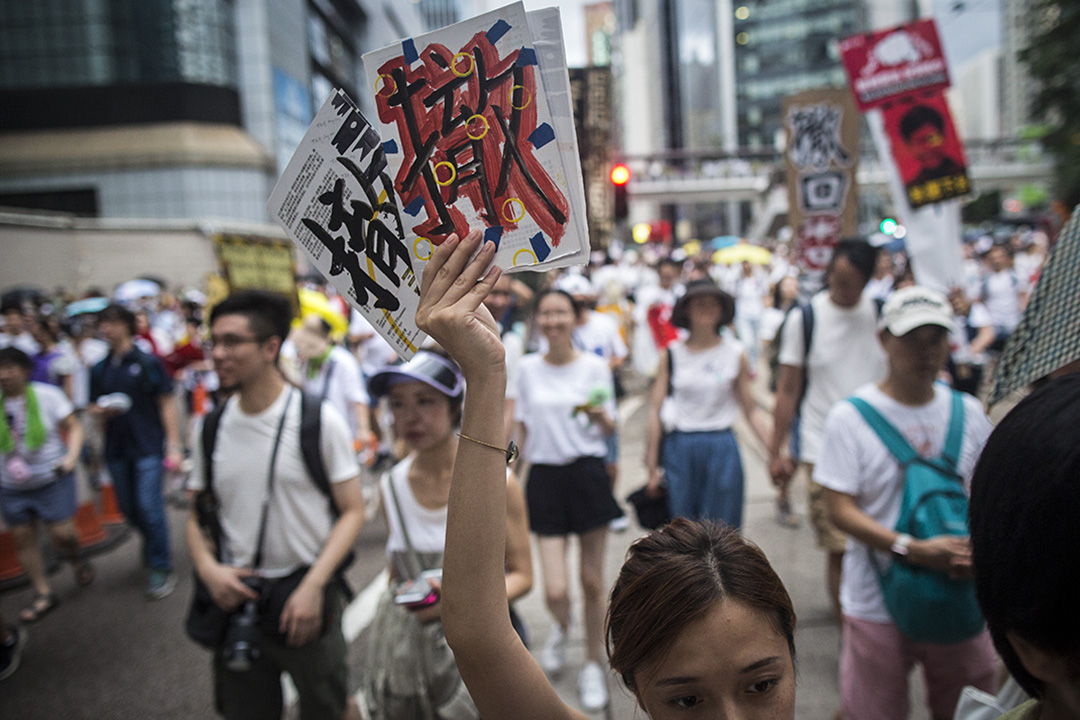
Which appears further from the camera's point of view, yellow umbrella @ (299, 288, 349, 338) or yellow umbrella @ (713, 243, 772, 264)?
yellow umbrella @ (713, 243, 772, 264)

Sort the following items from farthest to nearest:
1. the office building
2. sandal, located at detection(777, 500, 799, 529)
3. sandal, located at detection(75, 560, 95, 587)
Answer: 1. the office building
2. sandal, located at detection(777, 500, 799, 529)
3. sandal, located at detection(75, 560, 95, 587)

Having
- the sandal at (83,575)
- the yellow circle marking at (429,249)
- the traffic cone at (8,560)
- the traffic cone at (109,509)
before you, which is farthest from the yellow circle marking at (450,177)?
the traffic cone at (109,509)

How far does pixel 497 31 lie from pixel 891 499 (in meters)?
2.18

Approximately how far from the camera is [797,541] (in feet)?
19.1

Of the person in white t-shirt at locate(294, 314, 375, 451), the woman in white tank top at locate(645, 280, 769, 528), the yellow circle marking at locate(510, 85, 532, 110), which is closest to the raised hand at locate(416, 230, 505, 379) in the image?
the yellow circle marking at locate(510, 85, 532, 110)

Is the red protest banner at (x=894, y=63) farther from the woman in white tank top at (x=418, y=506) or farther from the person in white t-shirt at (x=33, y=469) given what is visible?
the person in white t-shirt at (x=33, y=469)

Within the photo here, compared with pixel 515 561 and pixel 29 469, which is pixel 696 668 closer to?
pixel 515 561

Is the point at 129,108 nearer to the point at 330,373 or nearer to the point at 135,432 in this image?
the point at 135,432

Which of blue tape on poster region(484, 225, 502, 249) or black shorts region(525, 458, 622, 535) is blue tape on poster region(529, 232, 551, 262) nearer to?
blue tape on poster region(484, 225, 502, 249)

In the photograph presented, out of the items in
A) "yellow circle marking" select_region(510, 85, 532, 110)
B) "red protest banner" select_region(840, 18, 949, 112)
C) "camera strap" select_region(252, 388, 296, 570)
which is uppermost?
"red protest banner" select_region(840, 18, 949, 112)

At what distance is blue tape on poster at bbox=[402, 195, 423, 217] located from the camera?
144cm

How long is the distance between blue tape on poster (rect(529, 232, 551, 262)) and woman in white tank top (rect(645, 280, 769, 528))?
313cm

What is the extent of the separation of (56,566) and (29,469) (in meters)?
1.69

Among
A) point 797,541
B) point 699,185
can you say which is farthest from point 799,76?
point 797,541
